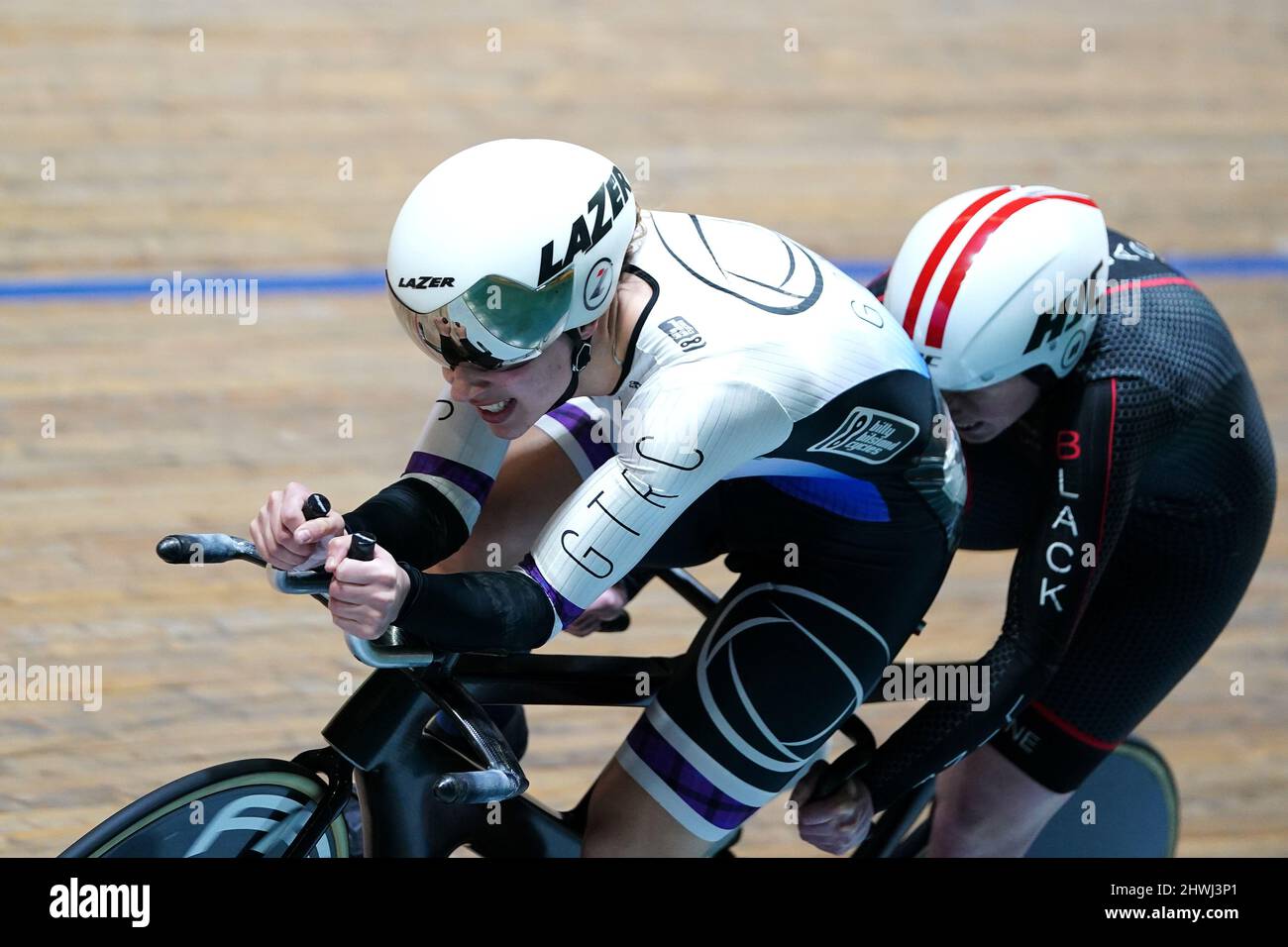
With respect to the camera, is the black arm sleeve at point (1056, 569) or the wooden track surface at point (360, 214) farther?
the wooden track surface at point (360, 214)

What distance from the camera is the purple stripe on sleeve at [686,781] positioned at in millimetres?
2326

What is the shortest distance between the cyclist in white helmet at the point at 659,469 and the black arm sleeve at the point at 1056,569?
0.40 ft

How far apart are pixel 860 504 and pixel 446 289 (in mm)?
727

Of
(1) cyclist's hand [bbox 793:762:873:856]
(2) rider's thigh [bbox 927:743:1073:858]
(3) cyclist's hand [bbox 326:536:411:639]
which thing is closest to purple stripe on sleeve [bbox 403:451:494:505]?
(3) cyclist's hand [bbox 326:536:411:639]

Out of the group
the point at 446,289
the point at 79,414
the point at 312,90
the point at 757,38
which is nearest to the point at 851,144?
the point at 757,38

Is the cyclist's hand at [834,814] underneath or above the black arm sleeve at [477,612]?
underneath

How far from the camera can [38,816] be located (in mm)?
3100

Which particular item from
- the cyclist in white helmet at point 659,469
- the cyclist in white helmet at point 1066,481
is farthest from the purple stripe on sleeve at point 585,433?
the cyclist in white helmet at point 1066,481

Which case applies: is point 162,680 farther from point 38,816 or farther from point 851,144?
point 851,144

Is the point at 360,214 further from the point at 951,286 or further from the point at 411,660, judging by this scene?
the point at 411,660

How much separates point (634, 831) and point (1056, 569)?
0.72 metres

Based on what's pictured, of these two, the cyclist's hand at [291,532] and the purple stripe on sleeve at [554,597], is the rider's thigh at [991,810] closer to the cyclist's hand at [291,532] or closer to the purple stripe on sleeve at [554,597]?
the purple stripe on sleeve at [554,597]

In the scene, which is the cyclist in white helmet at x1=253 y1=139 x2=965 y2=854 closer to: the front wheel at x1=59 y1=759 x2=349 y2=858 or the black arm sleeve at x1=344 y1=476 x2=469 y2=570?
the black arm sleeve at x1=344 y1=476 x2=469 y2=570

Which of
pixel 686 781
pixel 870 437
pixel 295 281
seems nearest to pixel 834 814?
pixel 686 781
